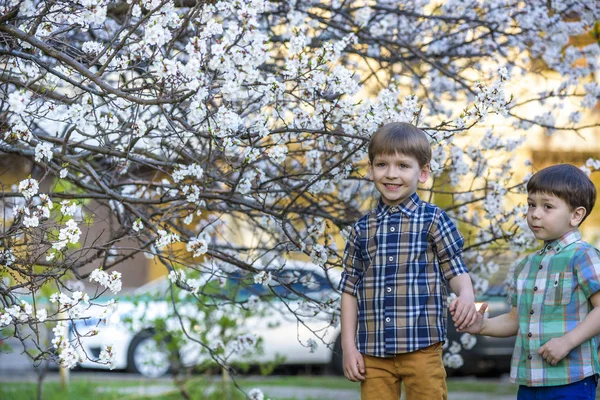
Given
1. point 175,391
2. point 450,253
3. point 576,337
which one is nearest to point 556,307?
point 576,337

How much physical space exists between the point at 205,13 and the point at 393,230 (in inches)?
47.6

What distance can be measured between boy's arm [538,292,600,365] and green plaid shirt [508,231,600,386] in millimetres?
49

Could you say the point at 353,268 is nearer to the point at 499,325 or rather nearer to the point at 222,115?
the point at 499,325

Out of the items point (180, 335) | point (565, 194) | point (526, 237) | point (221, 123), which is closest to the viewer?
point (565, 194)

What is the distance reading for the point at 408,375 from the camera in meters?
2.92

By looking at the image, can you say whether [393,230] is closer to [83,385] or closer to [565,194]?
[565,194]

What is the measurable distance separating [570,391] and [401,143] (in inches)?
41.8

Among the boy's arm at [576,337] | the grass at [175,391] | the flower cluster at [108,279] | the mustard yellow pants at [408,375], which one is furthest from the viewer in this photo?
the grass at [175,391]

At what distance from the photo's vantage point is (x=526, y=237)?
424 centimetres

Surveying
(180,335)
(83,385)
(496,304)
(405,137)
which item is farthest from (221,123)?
(496,304)

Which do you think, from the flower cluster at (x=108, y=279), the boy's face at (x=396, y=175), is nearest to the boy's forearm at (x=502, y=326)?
the boy's face at (x=396, y=175)

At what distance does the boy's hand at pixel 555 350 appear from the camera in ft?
9.08

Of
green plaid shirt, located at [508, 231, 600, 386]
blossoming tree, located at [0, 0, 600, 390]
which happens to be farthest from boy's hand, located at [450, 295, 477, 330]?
blossoming tree, located at [0, 0, 600, 390]

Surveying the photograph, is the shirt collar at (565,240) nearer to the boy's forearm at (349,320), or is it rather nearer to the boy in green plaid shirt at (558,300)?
the boy in green plaid shirt at (558,300)
